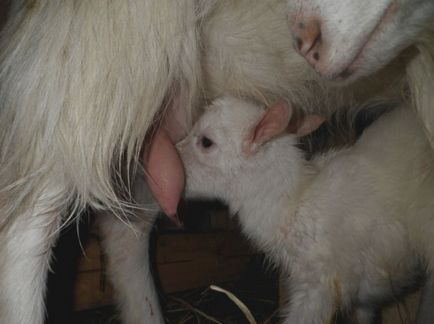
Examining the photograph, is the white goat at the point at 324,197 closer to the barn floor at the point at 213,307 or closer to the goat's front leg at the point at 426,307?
the goat's front leg at the point at 426,307

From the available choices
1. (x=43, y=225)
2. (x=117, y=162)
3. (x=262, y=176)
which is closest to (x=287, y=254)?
(x=262, y=176)

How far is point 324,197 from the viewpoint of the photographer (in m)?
2.01

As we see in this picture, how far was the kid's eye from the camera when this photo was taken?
2.12 metres

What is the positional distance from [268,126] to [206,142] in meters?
0.30

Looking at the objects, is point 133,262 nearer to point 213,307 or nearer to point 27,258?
point 213,307

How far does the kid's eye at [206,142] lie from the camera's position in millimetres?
2123

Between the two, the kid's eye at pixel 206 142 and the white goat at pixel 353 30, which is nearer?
the white goat at pixel 353 30

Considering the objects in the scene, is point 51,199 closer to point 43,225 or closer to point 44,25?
point 43,225

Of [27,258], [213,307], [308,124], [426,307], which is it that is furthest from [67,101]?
[213,307]

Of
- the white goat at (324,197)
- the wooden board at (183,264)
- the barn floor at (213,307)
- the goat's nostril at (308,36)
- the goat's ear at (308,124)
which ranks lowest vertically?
the barn floor at (213,307)

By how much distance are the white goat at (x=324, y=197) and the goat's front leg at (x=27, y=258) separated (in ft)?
2.81

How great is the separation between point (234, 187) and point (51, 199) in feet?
3.23

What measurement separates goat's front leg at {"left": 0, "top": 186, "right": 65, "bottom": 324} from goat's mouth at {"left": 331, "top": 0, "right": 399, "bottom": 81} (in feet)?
2.52

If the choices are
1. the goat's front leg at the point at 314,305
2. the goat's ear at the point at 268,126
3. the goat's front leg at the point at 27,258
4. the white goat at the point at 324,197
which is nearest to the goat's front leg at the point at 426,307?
the white goat at the point at 324,197
